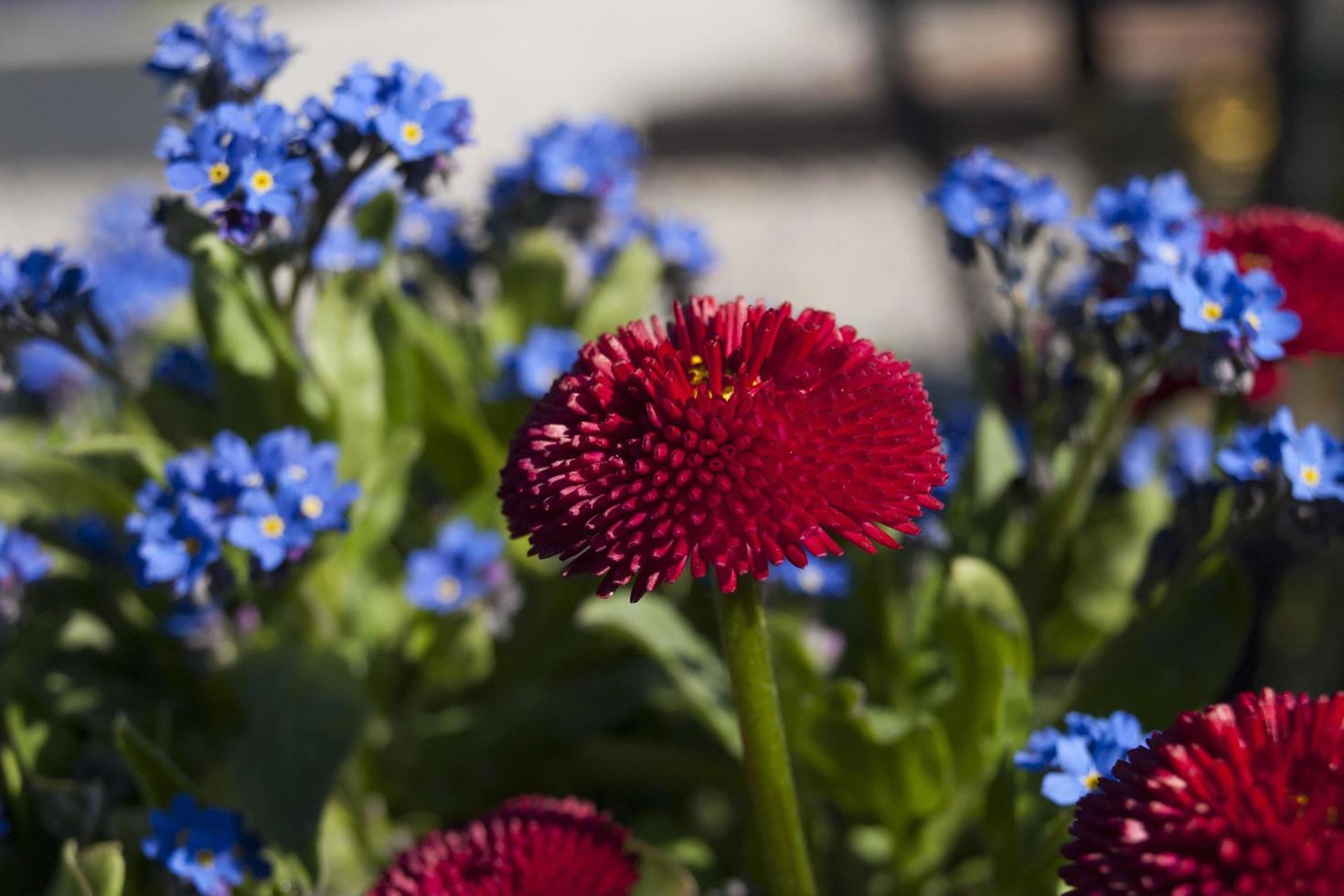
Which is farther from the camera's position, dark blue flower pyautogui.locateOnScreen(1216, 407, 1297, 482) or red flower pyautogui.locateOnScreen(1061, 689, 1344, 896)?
dark blue flower pyautogui.locateOnScreen(1216, 407, 1297, 482)

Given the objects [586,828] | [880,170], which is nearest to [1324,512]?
[586,828]

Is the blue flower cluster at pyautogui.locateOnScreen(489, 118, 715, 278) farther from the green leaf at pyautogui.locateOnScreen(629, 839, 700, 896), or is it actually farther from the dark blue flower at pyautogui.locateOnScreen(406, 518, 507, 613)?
the green leaf at pyautogui.locateOnScreen(629, 839, 700, 896)

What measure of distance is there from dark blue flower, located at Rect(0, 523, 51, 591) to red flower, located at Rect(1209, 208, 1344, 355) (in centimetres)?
77

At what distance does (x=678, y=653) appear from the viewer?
2.71 feet

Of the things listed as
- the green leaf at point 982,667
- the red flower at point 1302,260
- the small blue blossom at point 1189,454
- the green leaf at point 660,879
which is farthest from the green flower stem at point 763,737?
the small blue blossom at point 1189,454

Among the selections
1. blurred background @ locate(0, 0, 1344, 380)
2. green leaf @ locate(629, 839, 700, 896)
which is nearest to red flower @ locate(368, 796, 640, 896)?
green leaf @ locate(629, 839, 700, 896)

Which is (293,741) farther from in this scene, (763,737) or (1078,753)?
(1078,753)

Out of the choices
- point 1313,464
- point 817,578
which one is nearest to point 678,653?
point 817,578

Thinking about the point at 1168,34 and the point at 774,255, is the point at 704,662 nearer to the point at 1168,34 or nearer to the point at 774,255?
the point at 774,255

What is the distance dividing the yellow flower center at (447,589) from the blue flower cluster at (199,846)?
211 mm

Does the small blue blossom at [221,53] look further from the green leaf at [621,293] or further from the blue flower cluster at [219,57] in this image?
the green leaf at [621,293]

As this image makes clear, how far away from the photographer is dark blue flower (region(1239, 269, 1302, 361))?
711mm

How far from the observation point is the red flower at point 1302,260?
760mm

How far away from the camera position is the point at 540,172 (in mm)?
1032
